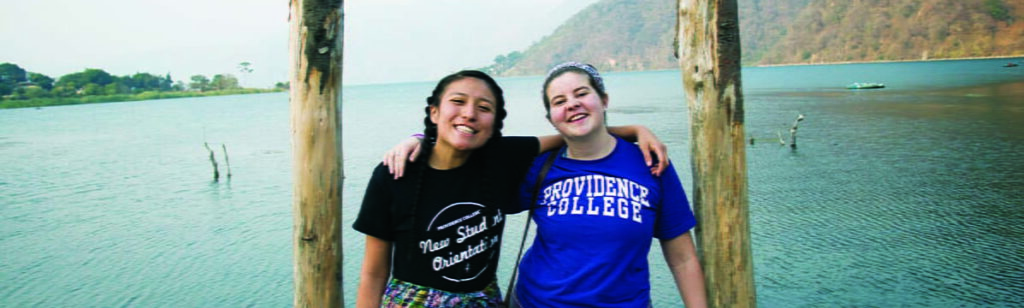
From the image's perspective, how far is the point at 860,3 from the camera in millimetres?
146500

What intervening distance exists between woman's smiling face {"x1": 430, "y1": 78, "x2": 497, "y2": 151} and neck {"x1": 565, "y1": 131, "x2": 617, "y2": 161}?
1.38 feet

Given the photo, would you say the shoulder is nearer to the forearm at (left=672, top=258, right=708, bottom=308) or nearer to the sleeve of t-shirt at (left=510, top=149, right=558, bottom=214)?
the sleeve of t-shirt at (left=510, top=149, right=558, bottom=214)

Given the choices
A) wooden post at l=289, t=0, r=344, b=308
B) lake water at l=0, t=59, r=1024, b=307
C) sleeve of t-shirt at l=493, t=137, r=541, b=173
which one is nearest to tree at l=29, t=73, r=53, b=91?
lake water at l=0, t=59, r=1024, b=307

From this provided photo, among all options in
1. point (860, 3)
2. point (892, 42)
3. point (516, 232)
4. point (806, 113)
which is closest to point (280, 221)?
point (516, 232)

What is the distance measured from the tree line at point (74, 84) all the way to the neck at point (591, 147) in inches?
5799

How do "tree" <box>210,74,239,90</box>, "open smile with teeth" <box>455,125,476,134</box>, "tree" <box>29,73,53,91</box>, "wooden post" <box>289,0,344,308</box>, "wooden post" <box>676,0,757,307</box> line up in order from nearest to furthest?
"open smile with teeth" <box>455,125,476,134</box> < "wooden post" <box>289,0,344,308</box> < "wooden post" <box>676,0,757,307</box> < "tree" <box>29,73,53,91</box> < "tree" <box>210,74,239,90</box>

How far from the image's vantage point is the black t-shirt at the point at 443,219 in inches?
109

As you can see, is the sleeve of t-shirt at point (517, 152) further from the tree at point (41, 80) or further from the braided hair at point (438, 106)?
the tree at point (41, 80)

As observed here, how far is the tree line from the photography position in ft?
388

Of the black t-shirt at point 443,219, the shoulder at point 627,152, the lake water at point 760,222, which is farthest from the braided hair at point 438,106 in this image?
the lake water at point 760,222

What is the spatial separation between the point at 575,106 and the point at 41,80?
511 ft

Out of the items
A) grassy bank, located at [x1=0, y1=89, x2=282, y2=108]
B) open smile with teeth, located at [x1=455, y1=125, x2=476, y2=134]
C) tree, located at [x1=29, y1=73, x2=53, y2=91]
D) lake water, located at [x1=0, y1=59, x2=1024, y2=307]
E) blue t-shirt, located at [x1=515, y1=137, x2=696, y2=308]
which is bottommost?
lake water, located at [x1=0, y1=59, x2=1024, y2=307]

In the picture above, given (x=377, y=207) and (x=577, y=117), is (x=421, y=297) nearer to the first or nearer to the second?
(x=377, y=207)

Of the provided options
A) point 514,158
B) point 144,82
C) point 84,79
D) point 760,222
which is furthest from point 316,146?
point 144,82
